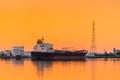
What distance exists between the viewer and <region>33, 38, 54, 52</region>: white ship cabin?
5089 inches

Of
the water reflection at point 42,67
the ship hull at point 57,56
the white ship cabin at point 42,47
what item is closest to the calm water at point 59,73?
the water reflection at point 42,67

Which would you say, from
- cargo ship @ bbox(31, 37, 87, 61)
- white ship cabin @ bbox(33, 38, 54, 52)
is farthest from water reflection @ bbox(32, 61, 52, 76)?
white ship cabin @ bbox(33, 38, 54, 52)

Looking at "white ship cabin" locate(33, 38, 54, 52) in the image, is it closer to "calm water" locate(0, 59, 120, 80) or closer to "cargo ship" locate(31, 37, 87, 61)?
"cargo ship" locate(31, 37, 87, 61)

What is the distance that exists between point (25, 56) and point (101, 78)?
110 meters

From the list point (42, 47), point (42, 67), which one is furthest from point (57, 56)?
point (42, 67)

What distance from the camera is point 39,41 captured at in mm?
133875

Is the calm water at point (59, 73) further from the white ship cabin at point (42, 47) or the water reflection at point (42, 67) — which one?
the white ship cabin at point (42, 47)

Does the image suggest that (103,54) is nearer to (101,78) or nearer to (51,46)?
(51,46)

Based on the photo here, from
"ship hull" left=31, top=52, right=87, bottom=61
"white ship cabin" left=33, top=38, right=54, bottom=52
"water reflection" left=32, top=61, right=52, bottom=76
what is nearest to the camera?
"water reflection" left=32, top=61, right=52, bottom=76

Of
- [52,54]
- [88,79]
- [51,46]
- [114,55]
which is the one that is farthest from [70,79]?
[114,55]

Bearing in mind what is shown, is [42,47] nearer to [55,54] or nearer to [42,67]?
[55,54]

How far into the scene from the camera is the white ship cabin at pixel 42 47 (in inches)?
5089

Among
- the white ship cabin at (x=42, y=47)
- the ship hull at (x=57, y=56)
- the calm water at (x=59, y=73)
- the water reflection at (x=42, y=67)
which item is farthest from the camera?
the white ship cabin at (x=42, y=47)

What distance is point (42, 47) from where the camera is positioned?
130875 mm
